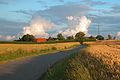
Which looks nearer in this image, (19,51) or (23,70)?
(23,70)

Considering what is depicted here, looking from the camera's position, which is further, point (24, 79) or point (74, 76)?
point (24, 79)

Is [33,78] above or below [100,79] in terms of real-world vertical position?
below

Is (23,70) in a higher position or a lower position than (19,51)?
lower

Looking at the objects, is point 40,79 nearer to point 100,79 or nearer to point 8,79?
point 8,79

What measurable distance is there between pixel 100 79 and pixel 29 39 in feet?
461

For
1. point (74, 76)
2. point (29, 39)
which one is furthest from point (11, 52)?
point (29, 39)

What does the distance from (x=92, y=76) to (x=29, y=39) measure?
140 m

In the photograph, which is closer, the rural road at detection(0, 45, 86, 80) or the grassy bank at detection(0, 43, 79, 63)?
the rural road at detection(0, 45, 86, 80)

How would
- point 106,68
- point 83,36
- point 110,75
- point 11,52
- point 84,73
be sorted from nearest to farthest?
point 110,75 → point 106,68 → point 84,73 → point 11,52 → point 83,36

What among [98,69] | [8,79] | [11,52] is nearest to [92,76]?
[98,69]

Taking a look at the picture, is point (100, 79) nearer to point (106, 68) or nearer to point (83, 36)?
point (106, 68)

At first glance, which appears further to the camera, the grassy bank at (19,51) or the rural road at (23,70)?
the grassy bank at (19,51)

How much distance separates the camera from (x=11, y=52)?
3303cm


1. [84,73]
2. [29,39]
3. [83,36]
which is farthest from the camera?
[83,36]
